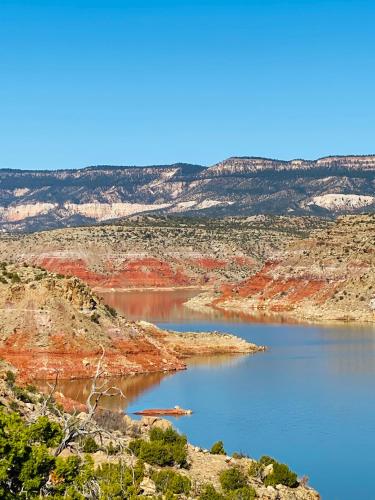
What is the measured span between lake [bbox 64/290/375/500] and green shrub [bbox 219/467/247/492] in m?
4.84

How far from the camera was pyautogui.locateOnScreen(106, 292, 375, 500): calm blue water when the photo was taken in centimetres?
3400

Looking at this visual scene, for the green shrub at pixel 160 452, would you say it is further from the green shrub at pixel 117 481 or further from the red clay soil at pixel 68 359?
the red clay soil at pixel 68 359

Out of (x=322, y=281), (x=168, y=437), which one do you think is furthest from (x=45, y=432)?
(x=322, y=281)

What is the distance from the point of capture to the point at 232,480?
83.4ft

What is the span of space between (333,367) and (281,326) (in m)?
29.8

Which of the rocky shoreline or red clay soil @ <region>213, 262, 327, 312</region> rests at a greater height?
the rocky shoreline

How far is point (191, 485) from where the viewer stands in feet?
82.2

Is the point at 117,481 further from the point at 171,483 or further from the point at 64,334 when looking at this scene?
the point at 64,334

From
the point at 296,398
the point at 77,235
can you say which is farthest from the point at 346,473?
the point at 77,235

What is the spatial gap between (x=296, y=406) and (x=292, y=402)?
1.22 metres

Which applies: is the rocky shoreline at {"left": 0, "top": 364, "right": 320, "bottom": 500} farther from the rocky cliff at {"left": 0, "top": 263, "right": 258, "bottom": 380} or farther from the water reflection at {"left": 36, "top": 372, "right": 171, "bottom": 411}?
the rocky cliff at {"left": 0, "top": 263, "right": 258, "bottom": 380}

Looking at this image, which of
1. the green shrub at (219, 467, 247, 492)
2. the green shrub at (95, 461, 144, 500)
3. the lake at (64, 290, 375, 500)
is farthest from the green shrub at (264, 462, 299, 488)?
the green shrub at (95, 461, 144, 500)

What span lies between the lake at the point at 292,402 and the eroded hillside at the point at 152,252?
8203cm

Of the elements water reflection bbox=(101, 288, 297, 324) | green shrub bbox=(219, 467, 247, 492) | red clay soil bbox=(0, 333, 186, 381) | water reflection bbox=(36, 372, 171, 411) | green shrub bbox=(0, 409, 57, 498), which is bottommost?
water reflection bbox=(101, 288, 297, 324)
